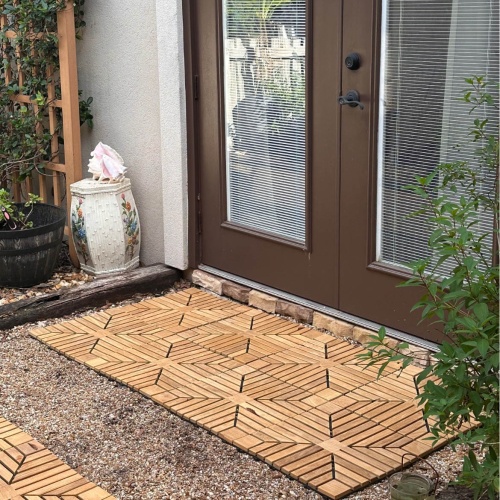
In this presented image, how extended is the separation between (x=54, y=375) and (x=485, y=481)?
2291 mm

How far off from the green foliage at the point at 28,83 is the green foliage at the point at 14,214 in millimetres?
392

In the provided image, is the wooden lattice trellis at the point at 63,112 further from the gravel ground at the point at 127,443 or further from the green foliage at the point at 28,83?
the gravel ground at the point at 127,443

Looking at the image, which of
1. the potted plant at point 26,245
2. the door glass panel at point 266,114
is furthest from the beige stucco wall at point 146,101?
the potted plant at point 26,245

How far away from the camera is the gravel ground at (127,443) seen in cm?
309

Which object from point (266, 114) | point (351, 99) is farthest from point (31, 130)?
point (351, 99)

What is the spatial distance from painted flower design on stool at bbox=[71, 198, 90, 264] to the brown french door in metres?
0.69

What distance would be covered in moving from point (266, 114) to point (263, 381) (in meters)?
1.50

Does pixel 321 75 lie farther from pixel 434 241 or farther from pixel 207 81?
pixel 434 241

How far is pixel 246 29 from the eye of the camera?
15.2 ft

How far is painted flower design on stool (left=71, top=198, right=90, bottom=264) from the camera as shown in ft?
17.4

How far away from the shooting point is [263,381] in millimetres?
3936

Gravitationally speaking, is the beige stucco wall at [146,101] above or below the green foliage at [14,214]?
above

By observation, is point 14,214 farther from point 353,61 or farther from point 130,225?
point 353,61

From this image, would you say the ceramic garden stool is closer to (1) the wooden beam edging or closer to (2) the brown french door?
(1) the wooden beam edging
